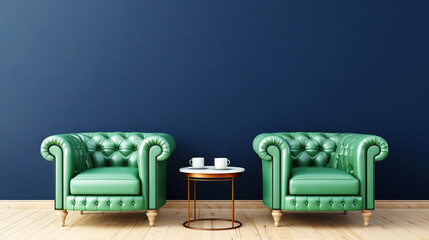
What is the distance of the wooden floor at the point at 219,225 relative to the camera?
3.50 meters

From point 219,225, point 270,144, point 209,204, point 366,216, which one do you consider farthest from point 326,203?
point 209,204

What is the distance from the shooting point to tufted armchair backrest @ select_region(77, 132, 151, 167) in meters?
4.29

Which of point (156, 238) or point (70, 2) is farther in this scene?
point (70, 2)

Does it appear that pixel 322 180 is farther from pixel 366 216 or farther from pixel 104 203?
pixel 104 203

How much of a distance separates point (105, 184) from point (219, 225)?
38.8 inches

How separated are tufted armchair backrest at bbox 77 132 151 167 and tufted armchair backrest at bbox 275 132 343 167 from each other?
1.43 meters

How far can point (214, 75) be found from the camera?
15.6 feet

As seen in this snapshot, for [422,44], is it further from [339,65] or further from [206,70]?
[206,70]

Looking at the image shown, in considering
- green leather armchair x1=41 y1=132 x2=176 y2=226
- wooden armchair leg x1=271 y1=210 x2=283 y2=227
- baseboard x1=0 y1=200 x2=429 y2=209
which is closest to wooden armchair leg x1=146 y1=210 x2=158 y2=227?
green leather armchair x1=41 y1=132 x2=176 y2=226

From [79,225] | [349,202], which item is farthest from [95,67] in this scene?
[349,202]

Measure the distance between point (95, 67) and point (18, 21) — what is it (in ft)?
2.99

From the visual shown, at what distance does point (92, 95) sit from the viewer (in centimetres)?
475

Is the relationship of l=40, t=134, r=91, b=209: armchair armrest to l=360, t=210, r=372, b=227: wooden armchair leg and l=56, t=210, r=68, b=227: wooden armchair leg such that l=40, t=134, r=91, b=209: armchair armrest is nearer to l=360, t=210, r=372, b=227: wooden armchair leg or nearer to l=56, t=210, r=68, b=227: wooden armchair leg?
l=56, t=210, r=68, b=227: wooden armchair leg

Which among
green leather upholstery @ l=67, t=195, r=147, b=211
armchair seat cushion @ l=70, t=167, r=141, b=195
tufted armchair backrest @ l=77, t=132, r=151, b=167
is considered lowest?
green leather upholstery @ l=67, t=195, r=147, b=211
